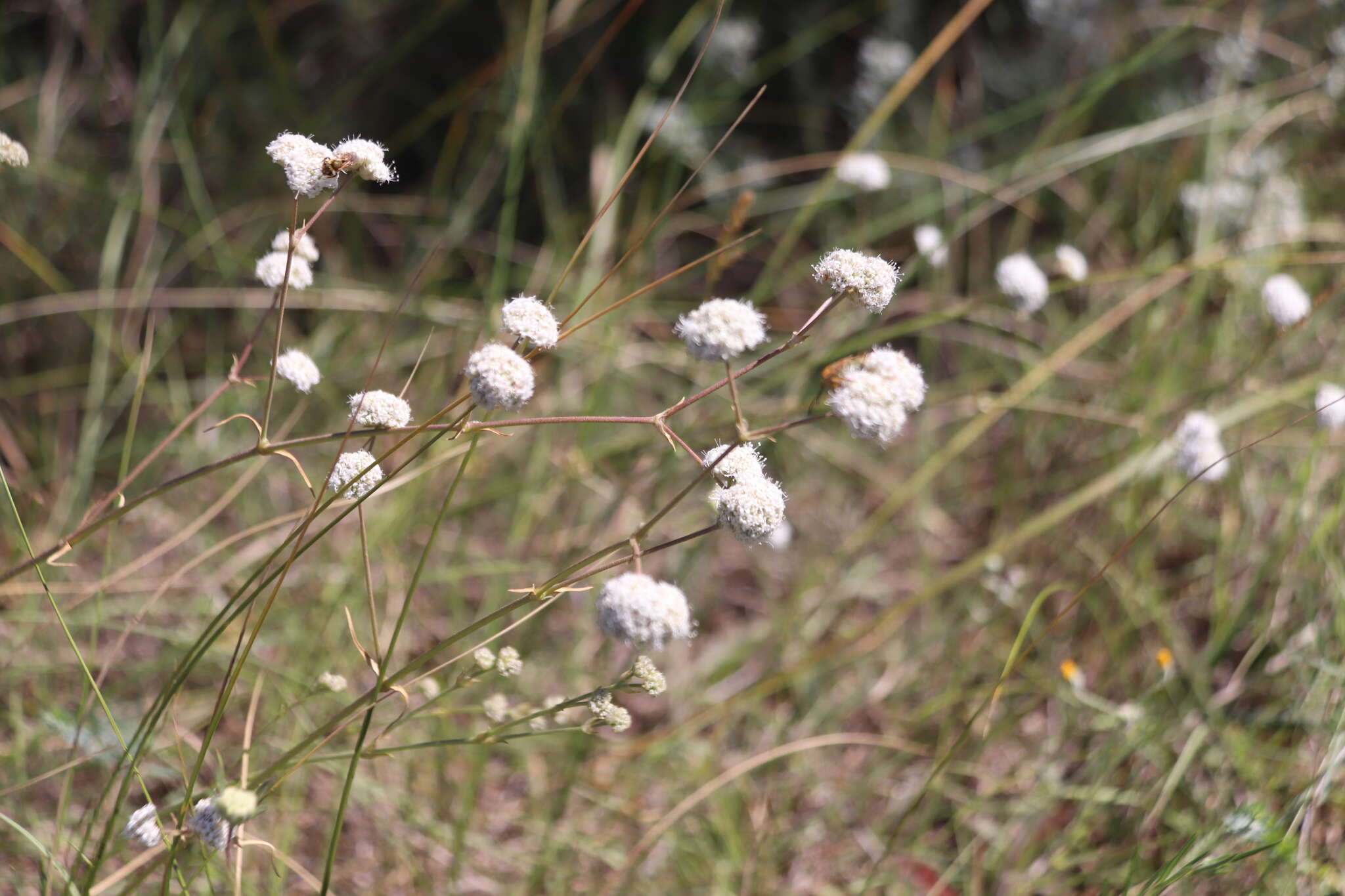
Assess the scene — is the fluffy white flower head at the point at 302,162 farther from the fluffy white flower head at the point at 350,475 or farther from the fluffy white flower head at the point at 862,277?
the fluffy white flower head at the point at 862,277

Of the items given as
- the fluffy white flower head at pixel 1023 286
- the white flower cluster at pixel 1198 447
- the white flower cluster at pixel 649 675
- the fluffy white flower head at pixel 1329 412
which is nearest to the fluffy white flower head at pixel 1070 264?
the fluffy white flower head at pixel 1023 286

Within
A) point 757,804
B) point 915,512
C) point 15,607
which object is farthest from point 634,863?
point 15,607

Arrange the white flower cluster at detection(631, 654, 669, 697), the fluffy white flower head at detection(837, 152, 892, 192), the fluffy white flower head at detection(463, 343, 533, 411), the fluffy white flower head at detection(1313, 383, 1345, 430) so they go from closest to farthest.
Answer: the fluffy white flower head at detection(463, 343, 533, 411), the white flower cluster at detection(631, 654, 669, 697), the fluffy white flower head at detection(1313, 383, 1345, 430), the fluffy white flower head at detection(837, 152, 892, 192)

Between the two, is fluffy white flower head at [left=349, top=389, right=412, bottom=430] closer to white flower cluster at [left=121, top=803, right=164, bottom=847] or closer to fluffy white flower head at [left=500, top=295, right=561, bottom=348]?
fluffy white flower head at [left=500, top=295, right=561, bottom=348]

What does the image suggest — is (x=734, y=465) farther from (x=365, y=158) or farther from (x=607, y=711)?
(x=365, y=158)

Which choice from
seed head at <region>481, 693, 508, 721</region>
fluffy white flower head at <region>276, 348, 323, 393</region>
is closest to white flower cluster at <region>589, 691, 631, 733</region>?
seed head at <region>481, 693, 508, 721</region>

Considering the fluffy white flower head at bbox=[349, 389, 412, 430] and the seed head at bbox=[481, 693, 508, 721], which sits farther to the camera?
the seed head at bbox=[481, 693, 508, 721]
